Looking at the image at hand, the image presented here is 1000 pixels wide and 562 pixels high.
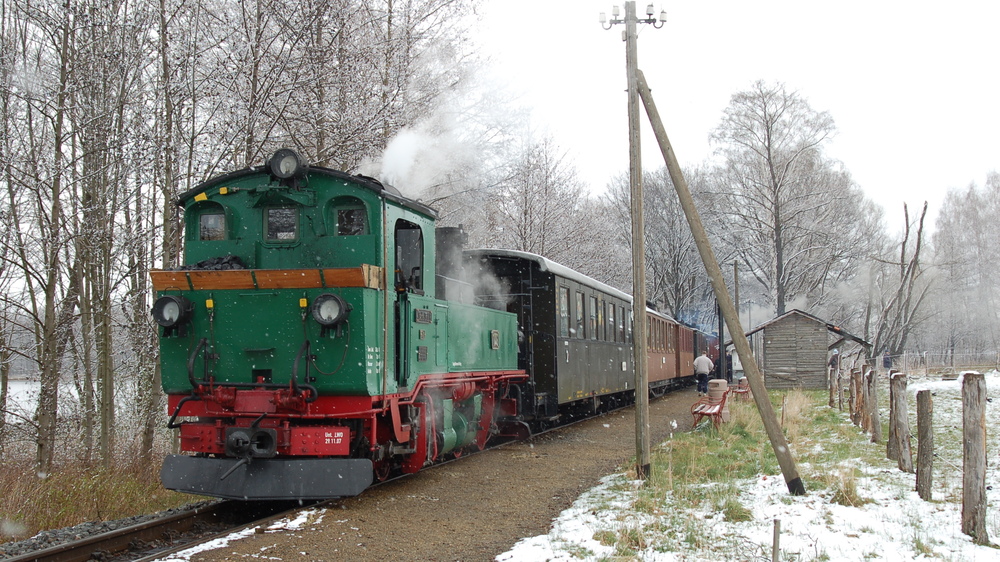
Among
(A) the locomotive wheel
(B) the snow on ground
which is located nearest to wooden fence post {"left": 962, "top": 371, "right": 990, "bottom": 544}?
(B) the snow on ground

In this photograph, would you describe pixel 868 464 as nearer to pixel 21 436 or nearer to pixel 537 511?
pixel 537 511

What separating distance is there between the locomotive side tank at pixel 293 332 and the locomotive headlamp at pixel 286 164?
0.01m

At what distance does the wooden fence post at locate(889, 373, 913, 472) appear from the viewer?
8.85m

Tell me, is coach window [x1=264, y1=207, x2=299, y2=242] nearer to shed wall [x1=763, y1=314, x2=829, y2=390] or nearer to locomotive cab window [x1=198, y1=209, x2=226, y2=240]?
locomotive cab window [x1=198, y1=209, x2=226, y2=240]

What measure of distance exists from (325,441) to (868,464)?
652 cm

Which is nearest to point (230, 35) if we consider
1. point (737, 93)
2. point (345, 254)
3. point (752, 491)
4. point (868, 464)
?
point (345, 254)

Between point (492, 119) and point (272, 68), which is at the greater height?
point (492, 119)

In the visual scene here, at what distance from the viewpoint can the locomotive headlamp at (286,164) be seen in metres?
7.83

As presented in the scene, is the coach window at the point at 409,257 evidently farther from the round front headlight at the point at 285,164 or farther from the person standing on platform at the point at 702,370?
the person standing on platform at the point at 702,370

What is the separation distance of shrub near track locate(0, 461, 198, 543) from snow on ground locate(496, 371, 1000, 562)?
4611 mm

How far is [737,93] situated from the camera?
33.4 meters

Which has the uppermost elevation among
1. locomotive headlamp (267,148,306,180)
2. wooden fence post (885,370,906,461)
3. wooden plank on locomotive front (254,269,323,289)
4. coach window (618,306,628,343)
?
locomotive headlamp (267,148,306,180)

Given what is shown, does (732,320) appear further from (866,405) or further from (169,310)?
(169,310)

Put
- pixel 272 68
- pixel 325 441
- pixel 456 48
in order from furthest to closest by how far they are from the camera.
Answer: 1. pixel 456 48
2. pixel 272 68
3. pixel 325 441
